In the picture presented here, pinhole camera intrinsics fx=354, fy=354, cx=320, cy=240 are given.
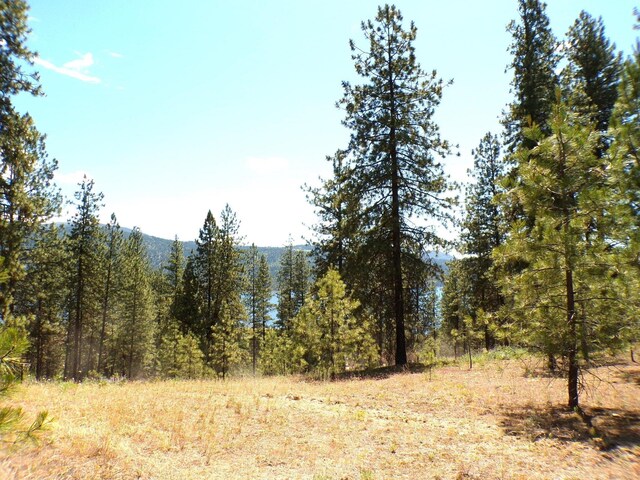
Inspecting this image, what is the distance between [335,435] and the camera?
24.3ft

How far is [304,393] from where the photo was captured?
38.4 ft

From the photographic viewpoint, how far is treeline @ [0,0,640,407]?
8047mm

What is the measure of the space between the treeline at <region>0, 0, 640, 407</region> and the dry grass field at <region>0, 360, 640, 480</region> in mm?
1557

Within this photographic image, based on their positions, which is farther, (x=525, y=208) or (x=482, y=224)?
(x=482, y=224)

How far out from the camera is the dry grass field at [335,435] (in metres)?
5.52

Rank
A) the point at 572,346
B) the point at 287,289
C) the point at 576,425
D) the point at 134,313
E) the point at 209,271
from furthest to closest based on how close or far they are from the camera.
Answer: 1. the point at 287,289
2. the point at 134,313
3. the point at 209,271
4. the point at 572,346
5. the point at 576,425

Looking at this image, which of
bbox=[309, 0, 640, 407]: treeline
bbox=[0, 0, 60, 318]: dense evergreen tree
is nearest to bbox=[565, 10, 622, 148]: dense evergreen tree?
bbox=[309, 0, 640, 407]: treeline

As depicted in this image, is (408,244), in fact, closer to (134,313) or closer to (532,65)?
(532,65)

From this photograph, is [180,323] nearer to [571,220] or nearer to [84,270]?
[84,270]

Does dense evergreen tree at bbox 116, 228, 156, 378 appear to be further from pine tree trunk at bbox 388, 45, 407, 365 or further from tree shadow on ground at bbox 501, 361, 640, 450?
tree shadow on ground at bbox 501, 361, 640, 450

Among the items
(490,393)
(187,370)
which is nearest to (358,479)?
(490,393)

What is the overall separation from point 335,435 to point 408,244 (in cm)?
1280

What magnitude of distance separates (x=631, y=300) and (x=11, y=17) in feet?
63.0

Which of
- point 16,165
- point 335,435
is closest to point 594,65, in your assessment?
point 335,435
